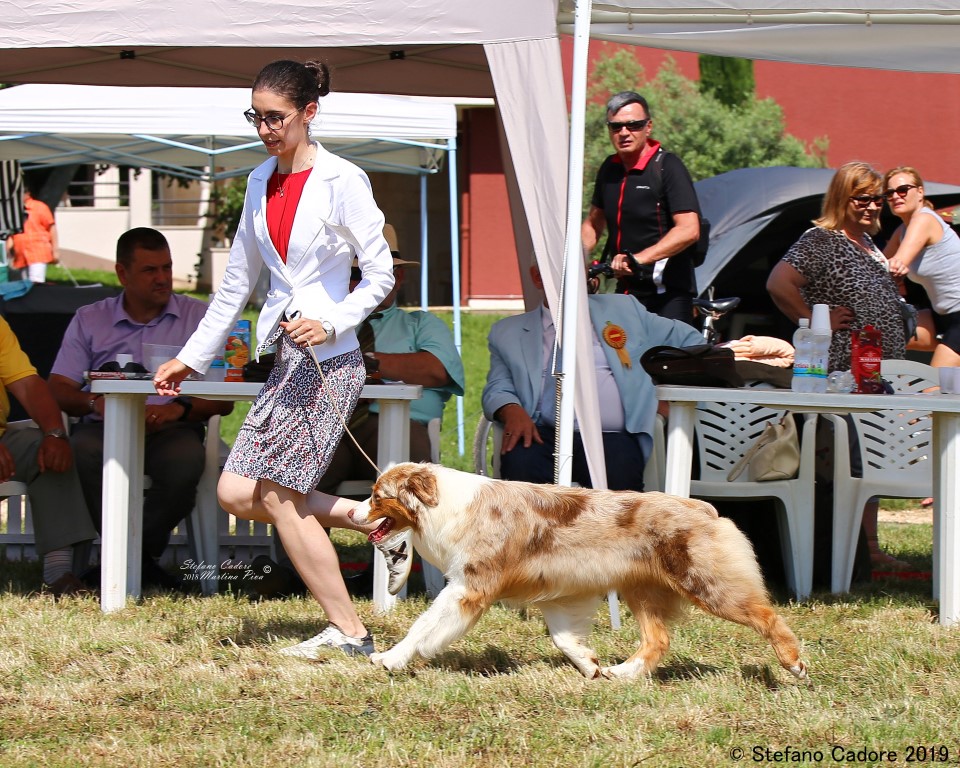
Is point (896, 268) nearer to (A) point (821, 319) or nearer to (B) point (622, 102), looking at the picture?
(B) point (622, 102)

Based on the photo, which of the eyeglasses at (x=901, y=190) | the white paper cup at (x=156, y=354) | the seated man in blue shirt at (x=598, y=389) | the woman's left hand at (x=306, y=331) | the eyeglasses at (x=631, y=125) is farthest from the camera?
the eyeglasses at (x=901, y=190)

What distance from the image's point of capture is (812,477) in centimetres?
516

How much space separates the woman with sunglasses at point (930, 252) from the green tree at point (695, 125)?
421 inches

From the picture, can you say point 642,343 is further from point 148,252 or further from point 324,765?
point 324,765

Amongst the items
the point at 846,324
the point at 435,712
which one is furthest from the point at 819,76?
the point at 435,712

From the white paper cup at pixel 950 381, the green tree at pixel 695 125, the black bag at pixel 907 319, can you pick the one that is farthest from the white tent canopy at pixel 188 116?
the green tree at pixel 695 125

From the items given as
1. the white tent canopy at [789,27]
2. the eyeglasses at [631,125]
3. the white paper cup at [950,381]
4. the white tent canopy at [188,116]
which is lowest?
the white paper cup at [950,381]

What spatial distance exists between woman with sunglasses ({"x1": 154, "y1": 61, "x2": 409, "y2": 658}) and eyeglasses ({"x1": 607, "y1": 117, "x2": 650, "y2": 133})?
97.7 inches

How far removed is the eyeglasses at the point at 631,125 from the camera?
604 centimetres

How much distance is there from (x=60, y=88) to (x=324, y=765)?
24.6 ft

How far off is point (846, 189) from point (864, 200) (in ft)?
0.30

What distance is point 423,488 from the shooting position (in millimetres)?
3629

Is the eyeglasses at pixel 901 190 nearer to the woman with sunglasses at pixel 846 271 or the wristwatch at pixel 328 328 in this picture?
the woman with sunglasses at pixel 846 271

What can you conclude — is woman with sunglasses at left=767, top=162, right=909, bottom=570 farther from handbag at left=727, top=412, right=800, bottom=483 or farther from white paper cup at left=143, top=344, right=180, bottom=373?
white paper cup at left=143, top=344, right=180, bottom=373
